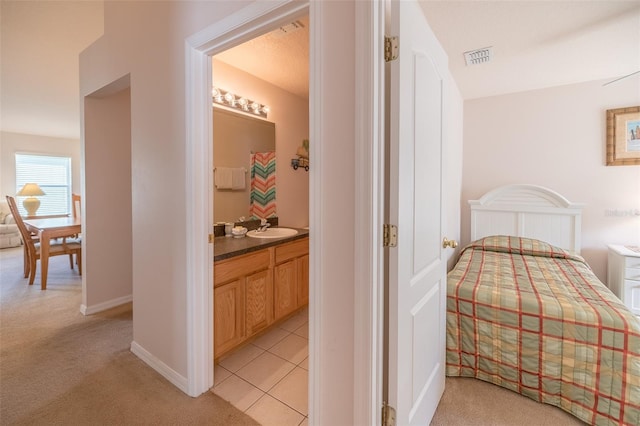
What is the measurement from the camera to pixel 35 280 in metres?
3.62

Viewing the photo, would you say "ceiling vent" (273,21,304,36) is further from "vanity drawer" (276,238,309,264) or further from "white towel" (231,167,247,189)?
"vanity drawer" (276,238,309,264)

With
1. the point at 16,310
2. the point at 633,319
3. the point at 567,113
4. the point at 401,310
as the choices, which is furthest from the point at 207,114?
the point at 567,113

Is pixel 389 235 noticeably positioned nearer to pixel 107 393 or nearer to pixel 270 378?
pixel 270 378

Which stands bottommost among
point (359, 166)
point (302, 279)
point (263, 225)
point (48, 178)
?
point (302, 279)

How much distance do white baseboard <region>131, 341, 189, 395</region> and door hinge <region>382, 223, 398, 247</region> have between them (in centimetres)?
154

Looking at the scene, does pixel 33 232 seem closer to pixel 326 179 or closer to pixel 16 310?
pixel 16 310

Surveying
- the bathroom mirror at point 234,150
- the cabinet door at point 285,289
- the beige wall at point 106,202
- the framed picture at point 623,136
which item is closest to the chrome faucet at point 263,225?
the bathroom mirror at point 234,150

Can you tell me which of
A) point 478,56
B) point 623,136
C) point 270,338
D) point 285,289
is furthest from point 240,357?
point 623,136

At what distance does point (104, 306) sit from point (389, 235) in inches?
125

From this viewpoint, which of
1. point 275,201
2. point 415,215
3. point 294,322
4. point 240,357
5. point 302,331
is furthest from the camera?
point 275,201

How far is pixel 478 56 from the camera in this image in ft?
7.97

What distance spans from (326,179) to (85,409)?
1855 mm

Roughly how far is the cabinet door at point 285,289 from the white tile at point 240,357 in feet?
1.04

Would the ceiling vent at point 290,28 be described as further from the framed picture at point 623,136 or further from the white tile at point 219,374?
the framed picture at point 623,136
